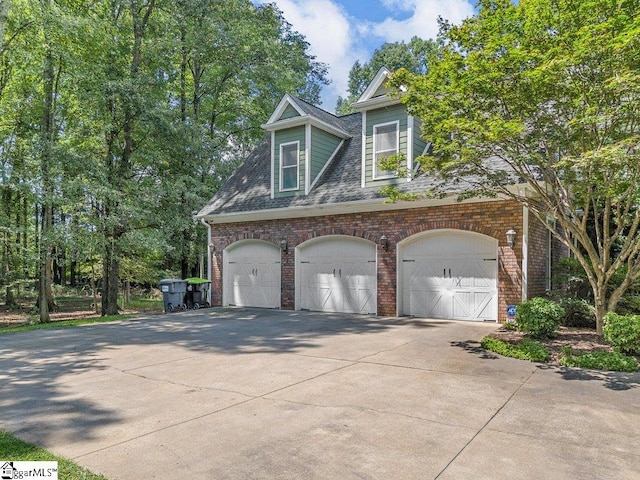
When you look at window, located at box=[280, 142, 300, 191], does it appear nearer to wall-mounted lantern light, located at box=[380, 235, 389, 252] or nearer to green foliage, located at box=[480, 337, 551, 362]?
wall-mounted lantern light, located at box=[380, 235, 389, 252]

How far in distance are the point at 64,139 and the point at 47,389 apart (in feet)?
39.6

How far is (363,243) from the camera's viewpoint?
39.4 feet

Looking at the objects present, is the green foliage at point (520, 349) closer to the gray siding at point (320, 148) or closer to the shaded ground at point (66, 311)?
the gray siding at point (320, 148)

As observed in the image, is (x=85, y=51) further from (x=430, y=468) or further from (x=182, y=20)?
(x=430, y=468)

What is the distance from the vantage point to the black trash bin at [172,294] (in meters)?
13.8

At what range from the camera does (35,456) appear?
10.6ft

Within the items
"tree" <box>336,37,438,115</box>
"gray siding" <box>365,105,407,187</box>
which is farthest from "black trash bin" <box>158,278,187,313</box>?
"tree" <box>336,37,438,115</box>

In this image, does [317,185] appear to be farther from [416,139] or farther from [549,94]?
[549,94]

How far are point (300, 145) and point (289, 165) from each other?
725 mm

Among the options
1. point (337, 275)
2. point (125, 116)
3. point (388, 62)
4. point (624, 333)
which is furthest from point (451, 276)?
point (388, 62)

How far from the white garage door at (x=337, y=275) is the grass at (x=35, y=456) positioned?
9.10 meters

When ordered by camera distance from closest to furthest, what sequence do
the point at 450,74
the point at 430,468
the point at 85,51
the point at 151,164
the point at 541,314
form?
the point at 430,468 → the point at 450,74 → the point at 541,314 → the point at 85,51 → the point at 151,164

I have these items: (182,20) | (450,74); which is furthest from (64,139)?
(450,74)

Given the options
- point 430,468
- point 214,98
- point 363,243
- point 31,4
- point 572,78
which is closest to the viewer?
point 430,468
